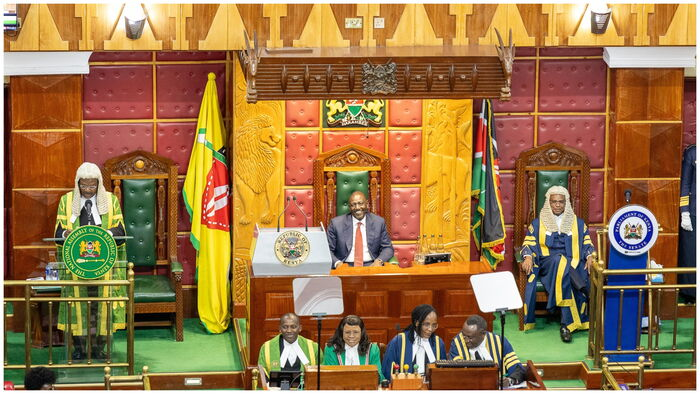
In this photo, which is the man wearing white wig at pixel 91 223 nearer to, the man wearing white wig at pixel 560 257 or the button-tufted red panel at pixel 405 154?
the button-tufted red panel at pixel 405 154

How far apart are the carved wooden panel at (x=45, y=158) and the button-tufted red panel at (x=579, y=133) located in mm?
4191

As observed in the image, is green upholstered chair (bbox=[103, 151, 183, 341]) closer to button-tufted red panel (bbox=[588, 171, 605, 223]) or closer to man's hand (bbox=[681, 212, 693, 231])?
button-tufted red panel (bbox=[588, 171, 605, 223])

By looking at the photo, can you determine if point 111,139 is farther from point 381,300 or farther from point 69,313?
point 381,300

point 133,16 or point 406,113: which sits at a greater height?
point 133,16

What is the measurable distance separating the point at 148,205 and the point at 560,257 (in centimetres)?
363

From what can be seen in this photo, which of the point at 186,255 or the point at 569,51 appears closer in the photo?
the point at 569,51

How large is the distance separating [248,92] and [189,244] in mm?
2119

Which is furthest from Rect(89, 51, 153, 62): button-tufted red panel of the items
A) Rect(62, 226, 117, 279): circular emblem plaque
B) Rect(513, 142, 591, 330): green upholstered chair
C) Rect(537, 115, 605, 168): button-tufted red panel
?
Rect(537, 115, 605, 168): button-tufted red panel

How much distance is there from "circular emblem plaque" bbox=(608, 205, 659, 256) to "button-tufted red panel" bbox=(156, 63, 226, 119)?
3767 millimetres

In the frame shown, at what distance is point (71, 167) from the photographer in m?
13.2

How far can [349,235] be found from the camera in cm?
1312

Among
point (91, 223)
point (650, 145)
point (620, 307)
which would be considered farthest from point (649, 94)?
point (91, 223)

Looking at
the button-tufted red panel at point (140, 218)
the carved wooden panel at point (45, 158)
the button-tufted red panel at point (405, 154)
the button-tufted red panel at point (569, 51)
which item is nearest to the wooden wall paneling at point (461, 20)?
the button-tufted red panel at point (405, 154)

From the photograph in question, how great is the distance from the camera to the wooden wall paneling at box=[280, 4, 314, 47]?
12.9 metres
